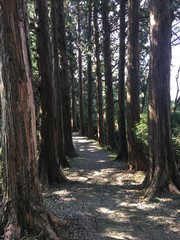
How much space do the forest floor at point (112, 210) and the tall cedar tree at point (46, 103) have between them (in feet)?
2.32

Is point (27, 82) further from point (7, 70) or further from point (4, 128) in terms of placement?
point (4, 128)

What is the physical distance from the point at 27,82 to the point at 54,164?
19.5 ft

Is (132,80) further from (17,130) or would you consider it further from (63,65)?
(17,130)

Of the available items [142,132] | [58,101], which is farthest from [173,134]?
[58,101]

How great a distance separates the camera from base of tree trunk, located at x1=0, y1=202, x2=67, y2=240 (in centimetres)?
532

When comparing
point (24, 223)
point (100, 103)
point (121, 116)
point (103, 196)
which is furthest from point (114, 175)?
point (100, 103)

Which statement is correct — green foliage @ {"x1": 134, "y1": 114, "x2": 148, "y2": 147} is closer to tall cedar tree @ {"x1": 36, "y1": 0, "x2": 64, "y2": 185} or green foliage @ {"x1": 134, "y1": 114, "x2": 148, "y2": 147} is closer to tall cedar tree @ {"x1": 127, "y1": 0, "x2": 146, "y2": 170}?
tall cedar tree @ {"x1": 127, "y1": 0, "x2": 146, "y2": 170}

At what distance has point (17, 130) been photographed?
550 centimetres

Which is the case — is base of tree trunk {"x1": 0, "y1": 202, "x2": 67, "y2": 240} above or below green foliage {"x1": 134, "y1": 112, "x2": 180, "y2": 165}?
below

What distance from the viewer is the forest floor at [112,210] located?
20.7ft

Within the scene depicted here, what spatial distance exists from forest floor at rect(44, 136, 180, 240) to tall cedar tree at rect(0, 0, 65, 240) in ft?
2.74

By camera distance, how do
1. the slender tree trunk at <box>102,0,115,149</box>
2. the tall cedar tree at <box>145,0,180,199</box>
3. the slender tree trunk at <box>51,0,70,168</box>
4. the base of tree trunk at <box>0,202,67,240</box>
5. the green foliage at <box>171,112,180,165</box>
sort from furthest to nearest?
the slender tree trunk at <box>102,0,115,149</box> → the slender tree trunk at <box>51,0,70,168</box> → the green foliage at <box>171,112,180,165</box> → the tall cedar tree at <box>145,0,180,199</box> → the base of tree trunk at <box>0,202,67,240</box>

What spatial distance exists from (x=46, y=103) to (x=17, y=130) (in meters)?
5.73

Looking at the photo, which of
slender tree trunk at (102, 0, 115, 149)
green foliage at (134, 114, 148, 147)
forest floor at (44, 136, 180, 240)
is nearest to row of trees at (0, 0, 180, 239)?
forest floor at (44, 136, 180, 240)
